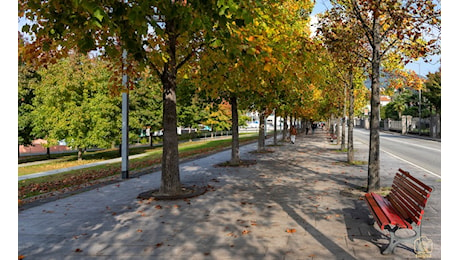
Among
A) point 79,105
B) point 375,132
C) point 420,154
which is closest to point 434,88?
point 420,154

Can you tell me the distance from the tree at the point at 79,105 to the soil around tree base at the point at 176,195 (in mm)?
23034

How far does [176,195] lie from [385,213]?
5691mm

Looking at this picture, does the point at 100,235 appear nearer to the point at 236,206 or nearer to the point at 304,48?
the point at 236,206

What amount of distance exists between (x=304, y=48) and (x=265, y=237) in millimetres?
5730

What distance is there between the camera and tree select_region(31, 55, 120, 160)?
3219 centimetres

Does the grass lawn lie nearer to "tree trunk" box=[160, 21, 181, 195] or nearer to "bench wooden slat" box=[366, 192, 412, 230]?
"tree trunk" box=[160, 21, 181, 195]

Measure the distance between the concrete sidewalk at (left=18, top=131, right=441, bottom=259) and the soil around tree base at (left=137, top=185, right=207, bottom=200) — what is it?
0.24m

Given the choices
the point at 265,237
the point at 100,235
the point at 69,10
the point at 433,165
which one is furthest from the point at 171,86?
the point at 433,165

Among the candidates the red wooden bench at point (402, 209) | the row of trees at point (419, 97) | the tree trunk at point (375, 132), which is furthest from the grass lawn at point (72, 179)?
the row of trees at point (419, 97)

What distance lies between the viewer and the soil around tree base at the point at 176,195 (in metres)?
9.90

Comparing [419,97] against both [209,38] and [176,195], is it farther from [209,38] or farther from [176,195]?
[209,38]

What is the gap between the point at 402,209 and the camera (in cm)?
593

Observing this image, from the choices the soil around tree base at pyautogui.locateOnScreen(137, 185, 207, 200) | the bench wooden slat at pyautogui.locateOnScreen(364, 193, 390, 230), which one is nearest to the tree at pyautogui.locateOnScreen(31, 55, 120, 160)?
the soil around tree base at pyautogui.locateOnScreen(137, 185, 207, 200)

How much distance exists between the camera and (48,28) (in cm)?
822
